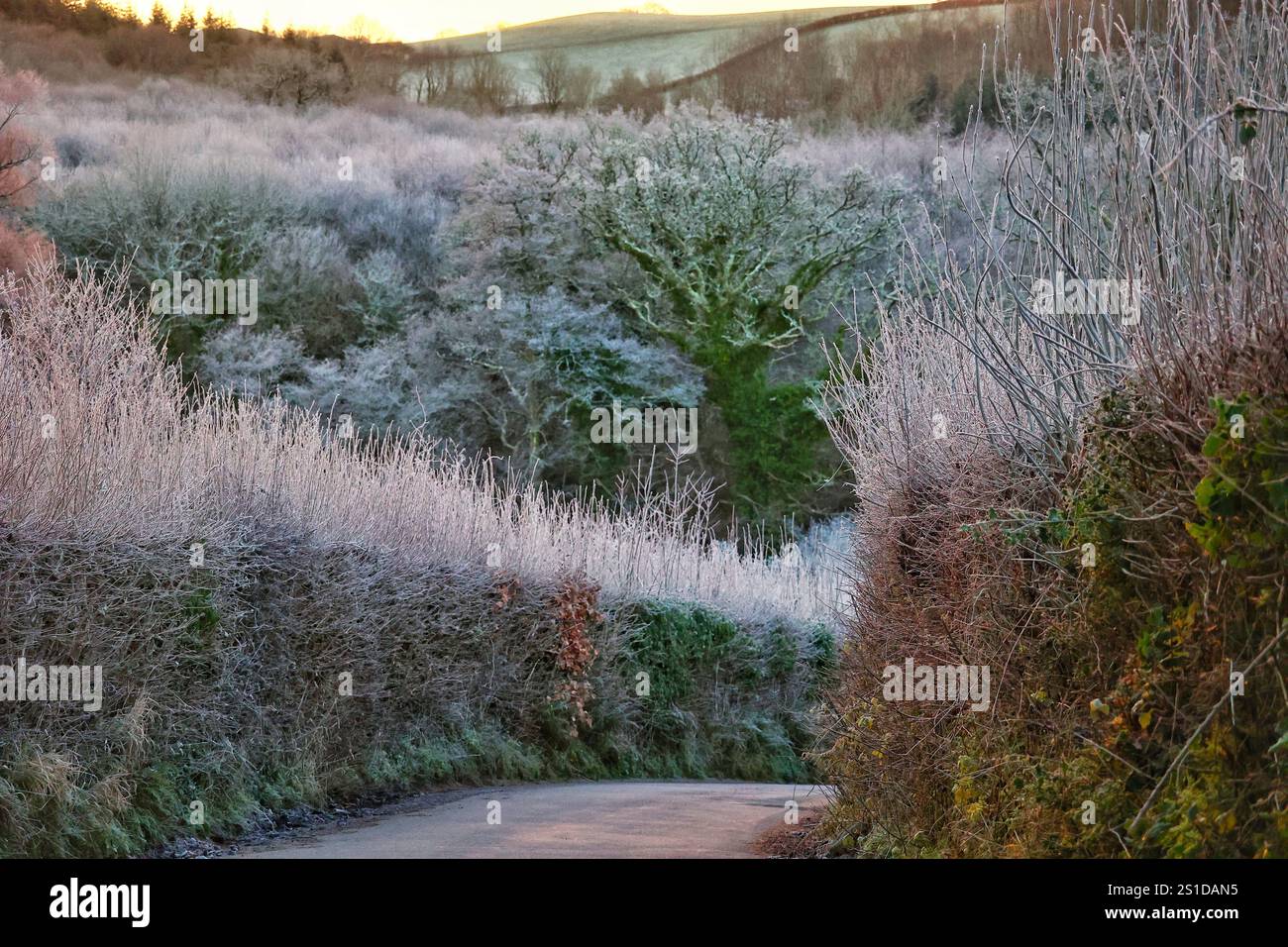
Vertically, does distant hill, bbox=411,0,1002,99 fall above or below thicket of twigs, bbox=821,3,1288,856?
above

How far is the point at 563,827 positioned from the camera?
11.3 meters

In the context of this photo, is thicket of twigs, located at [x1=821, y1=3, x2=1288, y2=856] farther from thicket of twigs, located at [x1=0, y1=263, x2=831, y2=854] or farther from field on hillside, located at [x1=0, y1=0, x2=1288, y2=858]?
thicket of twigs, located at [x1=0, y1=263, x2=831, y2=854]

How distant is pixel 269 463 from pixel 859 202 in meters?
28.9

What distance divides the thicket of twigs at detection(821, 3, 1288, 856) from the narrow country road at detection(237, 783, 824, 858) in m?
2.48

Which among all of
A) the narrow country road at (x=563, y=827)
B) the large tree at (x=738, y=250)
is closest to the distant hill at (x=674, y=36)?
the large tree at (x=738, y=250)

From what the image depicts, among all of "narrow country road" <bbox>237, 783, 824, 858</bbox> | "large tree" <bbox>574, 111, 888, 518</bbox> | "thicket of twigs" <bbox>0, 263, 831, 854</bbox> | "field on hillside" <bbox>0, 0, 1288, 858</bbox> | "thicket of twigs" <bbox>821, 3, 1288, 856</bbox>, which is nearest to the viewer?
"thicket of twigs" <bbox>821, 3, 1288, 856</bbox>

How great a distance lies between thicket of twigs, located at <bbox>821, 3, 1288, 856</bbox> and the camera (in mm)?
4883

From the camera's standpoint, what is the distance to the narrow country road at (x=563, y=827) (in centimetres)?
1000

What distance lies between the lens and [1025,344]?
766 cm

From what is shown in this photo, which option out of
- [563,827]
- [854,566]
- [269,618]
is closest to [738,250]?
[269,618]

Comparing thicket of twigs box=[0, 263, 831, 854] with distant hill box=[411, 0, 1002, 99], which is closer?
thicket of twigs box=[0, 263, 831, 854]

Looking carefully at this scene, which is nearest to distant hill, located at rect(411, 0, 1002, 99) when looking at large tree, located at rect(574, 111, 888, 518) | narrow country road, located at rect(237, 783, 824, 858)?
large tree, located at rect(574, 111, 888, 518)
